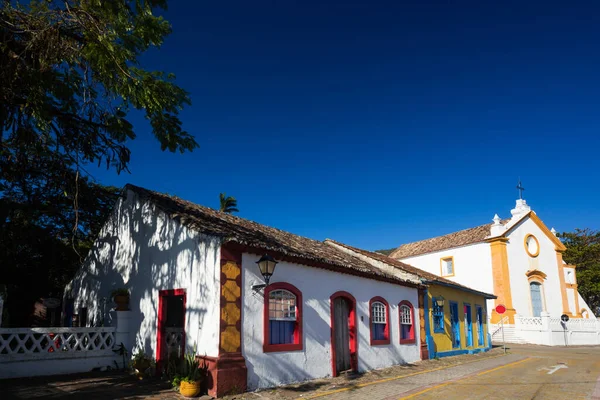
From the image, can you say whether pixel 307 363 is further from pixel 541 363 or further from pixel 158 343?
pixel 541 363

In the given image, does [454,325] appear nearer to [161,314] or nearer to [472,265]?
A: [161,314]

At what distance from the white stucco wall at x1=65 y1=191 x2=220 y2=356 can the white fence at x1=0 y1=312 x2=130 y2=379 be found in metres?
0.67

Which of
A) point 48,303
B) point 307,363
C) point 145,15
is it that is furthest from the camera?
point 48,303

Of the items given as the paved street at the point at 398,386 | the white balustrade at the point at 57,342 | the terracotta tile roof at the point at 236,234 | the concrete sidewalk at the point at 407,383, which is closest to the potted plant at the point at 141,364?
the paved street at the point at 398,386

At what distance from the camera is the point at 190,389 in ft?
27.2

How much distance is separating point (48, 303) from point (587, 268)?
41.7 metres

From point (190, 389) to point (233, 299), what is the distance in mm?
1977

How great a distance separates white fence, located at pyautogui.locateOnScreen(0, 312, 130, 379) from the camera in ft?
31.4

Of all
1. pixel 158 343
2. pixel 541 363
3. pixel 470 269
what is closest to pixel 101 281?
pixel 158 343

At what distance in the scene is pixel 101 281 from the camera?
540 inches

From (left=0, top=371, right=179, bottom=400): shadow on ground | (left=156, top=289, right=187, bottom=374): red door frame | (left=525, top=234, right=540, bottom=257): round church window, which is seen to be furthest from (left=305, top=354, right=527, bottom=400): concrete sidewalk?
(left=525, top=234, right=540, bottom=257): round church window

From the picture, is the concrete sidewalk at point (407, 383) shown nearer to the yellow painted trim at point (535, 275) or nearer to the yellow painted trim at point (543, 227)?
the yellow painted trim at point (535, 275)

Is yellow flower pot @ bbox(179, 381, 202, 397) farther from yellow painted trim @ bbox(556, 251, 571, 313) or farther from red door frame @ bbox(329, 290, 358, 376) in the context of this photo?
yellow painted trim @ bbox(556, 251, 571, 313)

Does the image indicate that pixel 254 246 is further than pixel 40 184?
No
